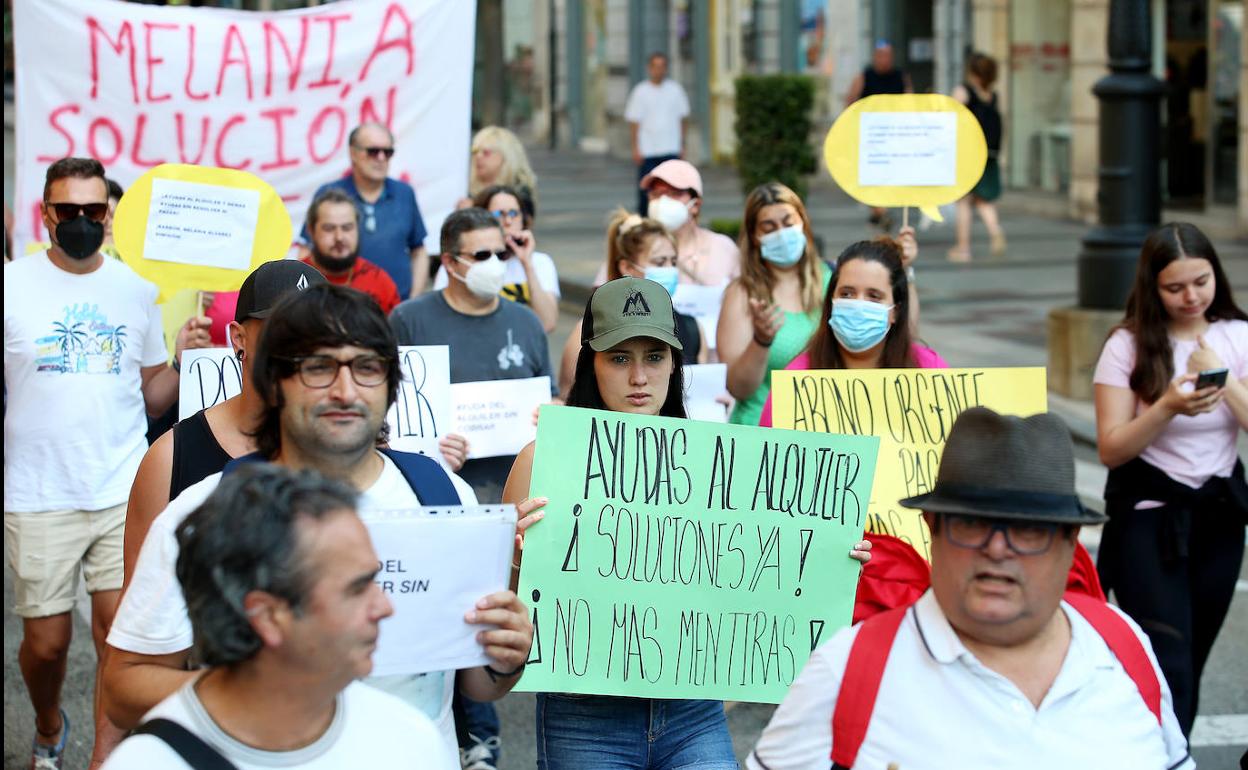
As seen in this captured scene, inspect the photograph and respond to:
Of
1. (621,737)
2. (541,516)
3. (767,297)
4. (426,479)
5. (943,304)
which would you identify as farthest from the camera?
(943,304)

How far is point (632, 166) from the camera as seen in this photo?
3341cm

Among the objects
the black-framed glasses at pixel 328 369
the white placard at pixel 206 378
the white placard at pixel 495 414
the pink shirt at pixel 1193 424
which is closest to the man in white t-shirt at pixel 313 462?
the black-framed glasses at pixel 328 369

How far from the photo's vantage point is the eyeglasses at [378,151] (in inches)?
347

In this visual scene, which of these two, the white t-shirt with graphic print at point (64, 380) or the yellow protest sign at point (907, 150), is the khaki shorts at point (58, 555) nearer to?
the white t-shirt with graphic print at point (64, 380)

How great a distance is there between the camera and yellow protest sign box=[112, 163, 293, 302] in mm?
6434

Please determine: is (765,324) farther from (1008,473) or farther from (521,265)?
(1008,473)

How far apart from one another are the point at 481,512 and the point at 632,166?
3047cm

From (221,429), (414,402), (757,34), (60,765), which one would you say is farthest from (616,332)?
(757,34)

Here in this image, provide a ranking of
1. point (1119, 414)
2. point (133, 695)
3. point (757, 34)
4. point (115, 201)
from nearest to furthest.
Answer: point (133, 695) < point (1119, 414) < point (115, 201) < point (757, 34)

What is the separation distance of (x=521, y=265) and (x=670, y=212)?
70 cm

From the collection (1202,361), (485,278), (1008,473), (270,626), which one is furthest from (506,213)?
(270,626)

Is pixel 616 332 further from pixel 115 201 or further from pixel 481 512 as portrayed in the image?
pixel 115 201

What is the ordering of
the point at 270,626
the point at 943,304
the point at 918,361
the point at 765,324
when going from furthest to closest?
1. the point at 943,304
2. the point at 765,324
3. the point at 918,361
4. the point at 270,626

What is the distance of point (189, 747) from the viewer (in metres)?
2.51
